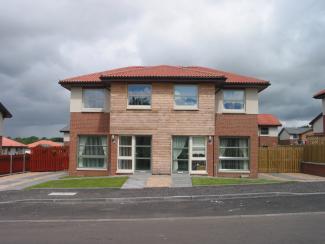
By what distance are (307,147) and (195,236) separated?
2082 cm

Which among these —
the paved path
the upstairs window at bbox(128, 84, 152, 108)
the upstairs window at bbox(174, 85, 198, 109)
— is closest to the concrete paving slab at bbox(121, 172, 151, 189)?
the paved path

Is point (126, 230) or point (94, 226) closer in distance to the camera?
point (126, 230)

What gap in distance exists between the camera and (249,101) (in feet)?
77.1

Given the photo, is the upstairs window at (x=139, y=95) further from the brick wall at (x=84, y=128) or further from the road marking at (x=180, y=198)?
the road marking at (x=180, y=198)

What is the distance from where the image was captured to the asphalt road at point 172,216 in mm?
8359

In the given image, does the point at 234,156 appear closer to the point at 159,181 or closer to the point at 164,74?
the point at 159,181

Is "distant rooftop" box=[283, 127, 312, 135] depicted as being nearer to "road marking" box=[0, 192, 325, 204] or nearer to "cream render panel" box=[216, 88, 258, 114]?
"cream render panel" box=[216, 88, 258, 114]

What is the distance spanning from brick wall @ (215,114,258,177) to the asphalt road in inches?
222

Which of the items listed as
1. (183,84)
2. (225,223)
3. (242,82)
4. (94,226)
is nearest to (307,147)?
(242,82)

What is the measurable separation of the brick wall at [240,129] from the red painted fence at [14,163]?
44.5 ft

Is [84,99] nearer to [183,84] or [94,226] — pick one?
[183,84]

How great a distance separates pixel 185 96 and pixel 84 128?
6305 millimetres

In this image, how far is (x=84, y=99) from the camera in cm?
2436

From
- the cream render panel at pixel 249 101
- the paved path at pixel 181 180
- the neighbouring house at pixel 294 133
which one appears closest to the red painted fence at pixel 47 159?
the paved path at pixel 181 180
